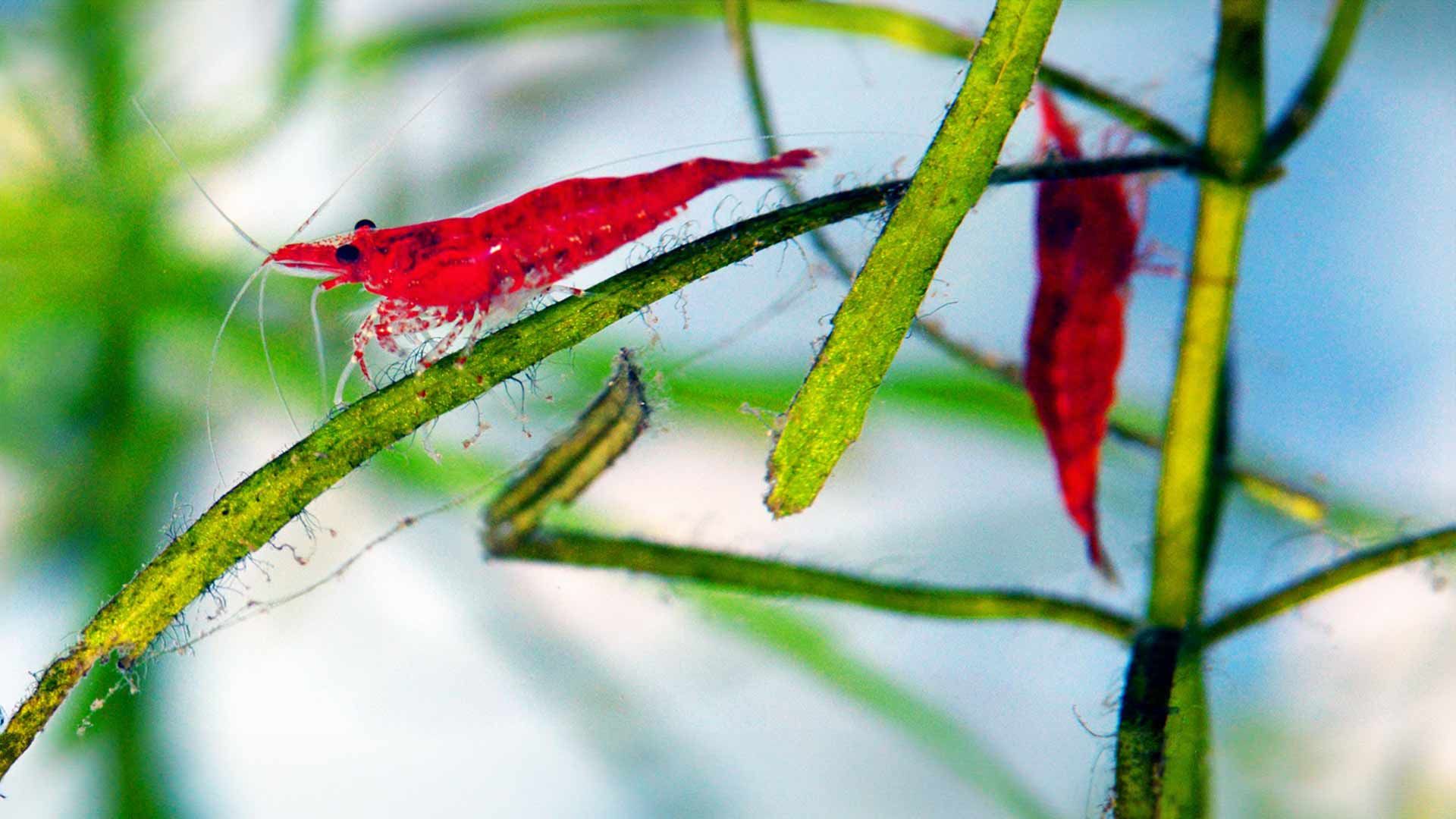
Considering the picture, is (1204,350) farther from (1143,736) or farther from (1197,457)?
(1143,736)

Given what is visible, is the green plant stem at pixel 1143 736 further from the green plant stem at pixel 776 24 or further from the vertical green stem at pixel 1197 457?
the green plant stem at pixel 776 24

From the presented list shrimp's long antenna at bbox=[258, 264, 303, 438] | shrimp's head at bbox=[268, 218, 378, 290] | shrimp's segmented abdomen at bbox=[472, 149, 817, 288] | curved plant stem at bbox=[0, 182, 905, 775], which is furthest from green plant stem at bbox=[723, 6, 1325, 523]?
shrimp's long antenna at bbox=[258, 264, 303, 438]

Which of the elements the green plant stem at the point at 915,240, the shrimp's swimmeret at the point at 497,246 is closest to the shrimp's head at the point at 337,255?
the shrimp's swimmeret at the point at 497,246

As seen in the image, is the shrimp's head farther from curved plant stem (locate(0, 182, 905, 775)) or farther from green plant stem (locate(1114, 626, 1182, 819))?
green plant stem (locate(1114, 626, 1182, 819))

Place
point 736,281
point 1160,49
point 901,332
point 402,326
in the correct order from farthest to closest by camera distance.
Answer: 1. point 1160,49
2. point 736,281
3. point 402,326
4. point 901,332

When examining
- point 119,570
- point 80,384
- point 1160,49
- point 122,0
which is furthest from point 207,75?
point 1160,49

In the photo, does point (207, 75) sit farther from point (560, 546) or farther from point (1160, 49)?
point (1160, 49)

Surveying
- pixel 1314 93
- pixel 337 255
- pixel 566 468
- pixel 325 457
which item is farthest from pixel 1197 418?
pixel 337 255
